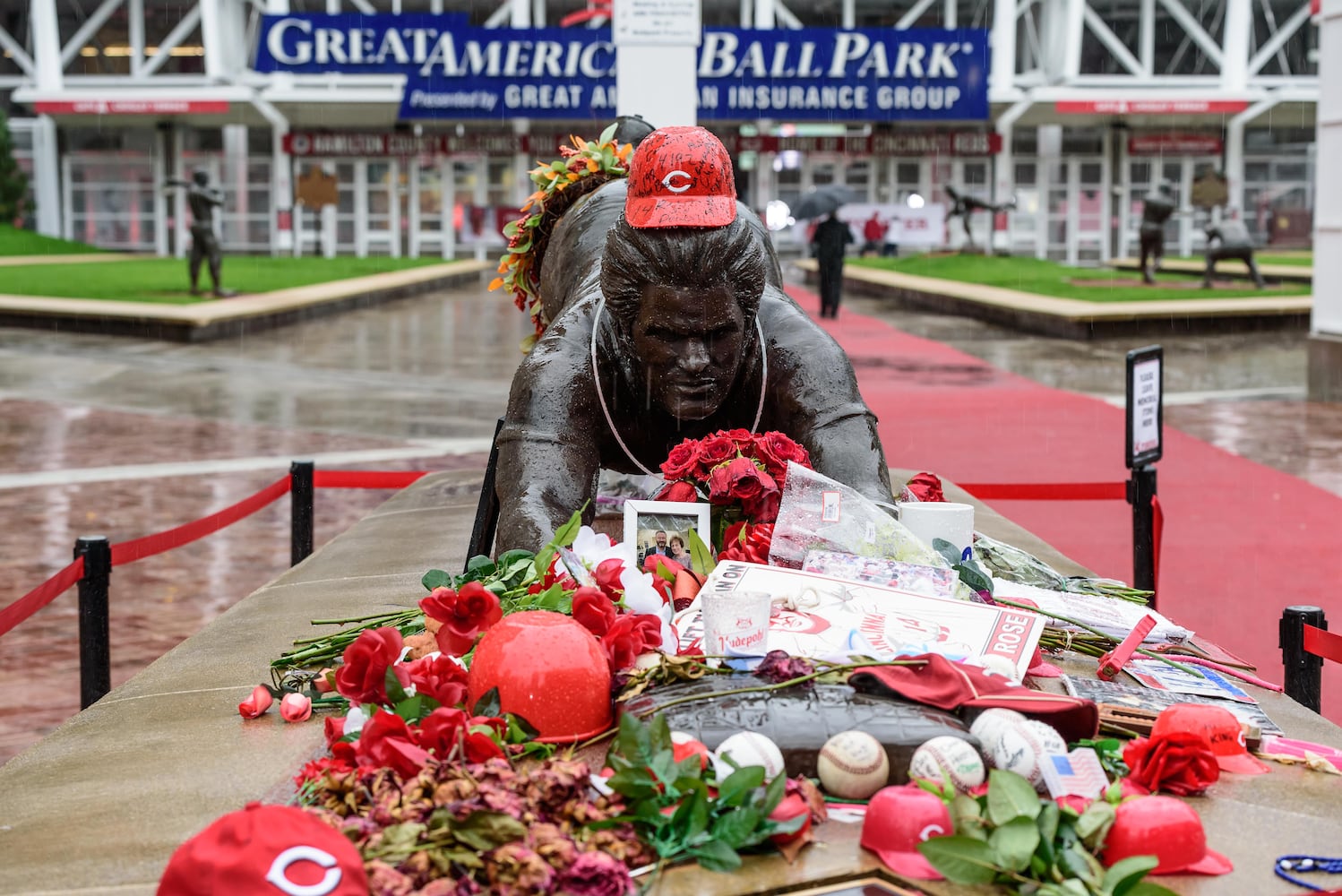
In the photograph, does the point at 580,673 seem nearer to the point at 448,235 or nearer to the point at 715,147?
the point at 715,147

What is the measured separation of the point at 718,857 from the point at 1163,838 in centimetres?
71

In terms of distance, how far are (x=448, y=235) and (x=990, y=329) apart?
19.9 metres

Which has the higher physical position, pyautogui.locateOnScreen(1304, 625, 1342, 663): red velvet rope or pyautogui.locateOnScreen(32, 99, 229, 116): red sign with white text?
pyautogui.locateOnScreen(32, 99, 229, 116): red sign with white text

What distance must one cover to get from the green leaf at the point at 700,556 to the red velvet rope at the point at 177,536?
1.95m

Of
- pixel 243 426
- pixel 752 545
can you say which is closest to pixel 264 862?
pixel 752 545

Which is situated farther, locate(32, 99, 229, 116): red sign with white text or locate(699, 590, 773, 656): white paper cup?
locate(32, 99, 229, 116): red sign with white text

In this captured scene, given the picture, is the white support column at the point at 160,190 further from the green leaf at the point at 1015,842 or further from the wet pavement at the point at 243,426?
the green leaf at the point at 1015,842

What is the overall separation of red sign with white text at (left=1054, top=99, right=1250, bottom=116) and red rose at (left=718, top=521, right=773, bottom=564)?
32678 millimetres

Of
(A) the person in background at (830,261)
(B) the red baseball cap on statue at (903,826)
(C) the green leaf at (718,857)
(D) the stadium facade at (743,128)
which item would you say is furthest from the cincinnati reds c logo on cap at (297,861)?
(D) the stadium facade at (743,128)

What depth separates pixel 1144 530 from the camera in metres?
5.30

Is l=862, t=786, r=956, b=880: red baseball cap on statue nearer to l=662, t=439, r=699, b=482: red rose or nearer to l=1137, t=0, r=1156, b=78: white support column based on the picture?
l=662, t=439, r=699, b=482: red rose

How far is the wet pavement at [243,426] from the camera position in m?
6.45

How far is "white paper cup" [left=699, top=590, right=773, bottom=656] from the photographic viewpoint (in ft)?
9.52

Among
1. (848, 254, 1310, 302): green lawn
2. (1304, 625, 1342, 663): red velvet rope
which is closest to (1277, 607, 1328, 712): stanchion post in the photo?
(1304, 625, 1342, 663): red velvet rope
